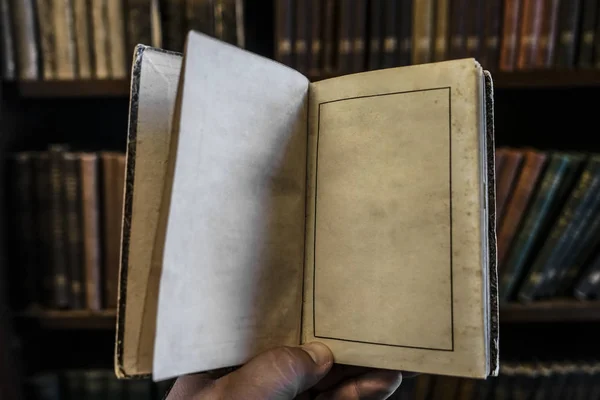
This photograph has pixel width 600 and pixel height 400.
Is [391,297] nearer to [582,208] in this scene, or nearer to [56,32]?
[582,208]

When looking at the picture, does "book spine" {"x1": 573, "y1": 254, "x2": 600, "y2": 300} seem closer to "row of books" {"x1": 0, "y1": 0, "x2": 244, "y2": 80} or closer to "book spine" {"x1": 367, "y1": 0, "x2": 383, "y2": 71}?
"book spine" {"x1": 367, "y1": 0, "x2": 383, "y2": 71}

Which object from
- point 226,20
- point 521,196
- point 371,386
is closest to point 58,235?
point 226,20

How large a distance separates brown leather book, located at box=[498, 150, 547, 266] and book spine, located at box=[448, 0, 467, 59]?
21 centimetres

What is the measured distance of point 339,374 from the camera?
0.56 meters

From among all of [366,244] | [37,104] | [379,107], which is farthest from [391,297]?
[37,104]

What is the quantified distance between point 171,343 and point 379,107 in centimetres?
30

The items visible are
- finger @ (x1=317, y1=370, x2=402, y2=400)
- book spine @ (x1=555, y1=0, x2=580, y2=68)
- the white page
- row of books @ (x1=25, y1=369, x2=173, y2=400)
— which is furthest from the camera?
row of books @ (x1=25, y1=369, x2=173, y2=400)

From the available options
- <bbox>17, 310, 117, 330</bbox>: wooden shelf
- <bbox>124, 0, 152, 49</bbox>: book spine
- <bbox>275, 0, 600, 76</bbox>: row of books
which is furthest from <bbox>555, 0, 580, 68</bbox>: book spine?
<bbox>17, 310, 117, 330</bbox>: wooden shelf

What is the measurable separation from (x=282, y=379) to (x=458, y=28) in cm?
62

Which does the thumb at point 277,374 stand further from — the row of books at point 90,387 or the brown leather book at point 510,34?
the brown leather book at point 510,34

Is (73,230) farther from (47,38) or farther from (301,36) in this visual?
(301,36)

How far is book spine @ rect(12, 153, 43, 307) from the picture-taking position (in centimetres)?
77

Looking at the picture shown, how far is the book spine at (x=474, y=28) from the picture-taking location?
2.40ft

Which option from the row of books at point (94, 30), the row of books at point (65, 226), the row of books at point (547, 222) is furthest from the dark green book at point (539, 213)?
the row of books at point (65, 226)
